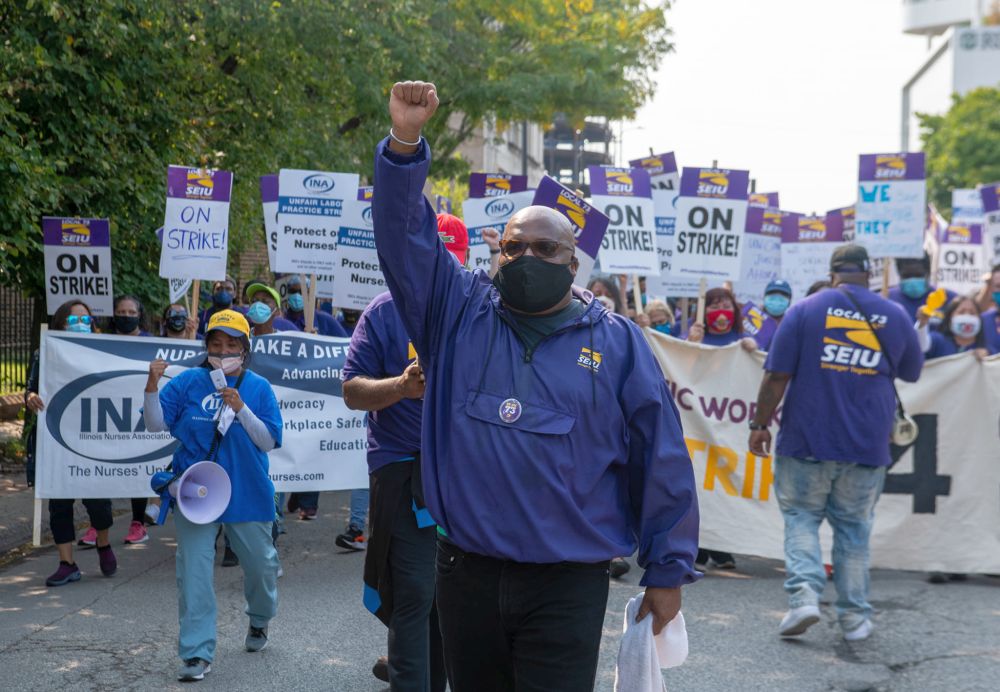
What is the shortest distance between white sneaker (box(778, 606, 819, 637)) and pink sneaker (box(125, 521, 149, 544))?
16.4 feet

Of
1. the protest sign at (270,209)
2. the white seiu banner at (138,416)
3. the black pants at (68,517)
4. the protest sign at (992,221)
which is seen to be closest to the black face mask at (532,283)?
the black pants at (68,517)

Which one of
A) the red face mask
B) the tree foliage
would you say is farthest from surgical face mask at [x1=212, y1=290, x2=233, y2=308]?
the red face mask

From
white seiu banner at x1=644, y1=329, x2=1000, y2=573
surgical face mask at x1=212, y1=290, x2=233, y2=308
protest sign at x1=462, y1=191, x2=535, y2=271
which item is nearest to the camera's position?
white seiu banner at x1=644, y1=329, x2=1000, y2=573

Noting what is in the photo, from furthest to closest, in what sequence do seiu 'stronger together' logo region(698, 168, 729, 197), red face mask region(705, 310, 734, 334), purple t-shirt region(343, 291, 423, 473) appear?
1. seiu 'stronger together' logo region(698, 168, 729, 197)
2. red face mask region(705, 310, 734, 334)
3. purple t-shirt region(343, 291, 423, 473)

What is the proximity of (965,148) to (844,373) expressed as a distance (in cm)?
5235

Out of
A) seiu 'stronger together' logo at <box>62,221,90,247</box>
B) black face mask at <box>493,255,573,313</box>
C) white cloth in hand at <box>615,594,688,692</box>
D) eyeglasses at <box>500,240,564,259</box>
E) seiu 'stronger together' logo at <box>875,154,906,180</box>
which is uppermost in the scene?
seiu 'stronger together' logo at <box>875,154,906,180</box>

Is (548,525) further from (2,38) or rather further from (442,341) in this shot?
(2,38)

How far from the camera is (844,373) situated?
6633 millimetres

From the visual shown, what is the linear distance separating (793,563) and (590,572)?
356 centimetres

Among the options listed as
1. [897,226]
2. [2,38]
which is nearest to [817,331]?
[897,226]

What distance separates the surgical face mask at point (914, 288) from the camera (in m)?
10.6

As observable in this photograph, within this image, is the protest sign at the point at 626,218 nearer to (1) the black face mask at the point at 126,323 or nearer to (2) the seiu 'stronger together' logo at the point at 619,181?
(2) the seiu 'stronger together' logo at the point at 619,181

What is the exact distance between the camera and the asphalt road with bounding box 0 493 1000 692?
5.87m

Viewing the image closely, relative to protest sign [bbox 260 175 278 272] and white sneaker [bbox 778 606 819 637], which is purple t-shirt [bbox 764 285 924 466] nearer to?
white sneaker [bbox 778 606 819 637]
